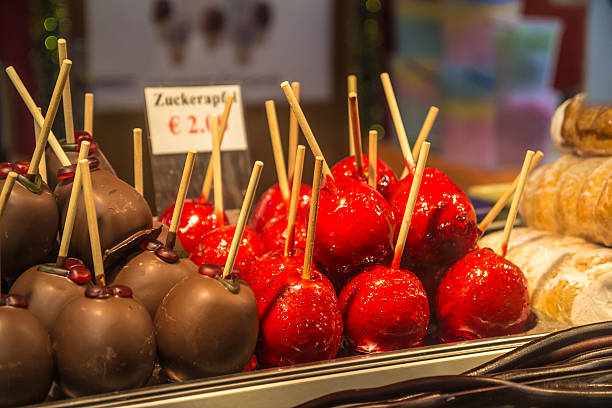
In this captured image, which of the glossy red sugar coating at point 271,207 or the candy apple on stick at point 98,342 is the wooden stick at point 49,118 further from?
the glossy red sugar coating at point 271,207

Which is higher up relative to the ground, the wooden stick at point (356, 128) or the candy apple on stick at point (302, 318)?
the wooden stick at point (356, 128)

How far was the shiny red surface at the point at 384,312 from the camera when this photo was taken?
979 mm

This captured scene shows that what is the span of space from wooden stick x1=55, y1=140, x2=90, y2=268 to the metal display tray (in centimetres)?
19

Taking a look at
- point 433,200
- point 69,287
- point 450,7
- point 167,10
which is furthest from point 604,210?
point 167,10

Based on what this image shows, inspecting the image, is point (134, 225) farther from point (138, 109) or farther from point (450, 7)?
point (138, 109)

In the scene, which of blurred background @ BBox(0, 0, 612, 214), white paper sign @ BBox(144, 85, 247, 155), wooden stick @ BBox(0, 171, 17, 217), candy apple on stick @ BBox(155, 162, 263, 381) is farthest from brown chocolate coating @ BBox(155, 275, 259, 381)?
blurred background @ BBox(0, 0, 612, 214)

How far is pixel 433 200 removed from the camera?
109 centimetres

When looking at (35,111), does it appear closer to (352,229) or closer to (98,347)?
(98,347)

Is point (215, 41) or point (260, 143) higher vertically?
point (215, 41)

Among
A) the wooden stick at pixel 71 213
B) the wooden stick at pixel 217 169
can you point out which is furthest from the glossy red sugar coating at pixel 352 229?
the wooden stick at pixel 71 213

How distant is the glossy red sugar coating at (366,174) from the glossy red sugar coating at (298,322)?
0.30m

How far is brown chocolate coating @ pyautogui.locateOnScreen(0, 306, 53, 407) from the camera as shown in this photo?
2.60 ft

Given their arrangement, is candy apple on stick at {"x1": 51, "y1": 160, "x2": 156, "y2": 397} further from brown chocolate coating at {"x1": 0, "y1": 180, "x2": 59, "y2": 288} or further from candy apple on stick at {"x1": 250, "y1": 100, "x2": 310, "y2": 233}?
candy apple on stick at {"x1": 250, "y1": 100, "x2": 310, "y2": 233}

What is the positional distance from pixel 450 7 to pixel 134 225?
2.32 m
